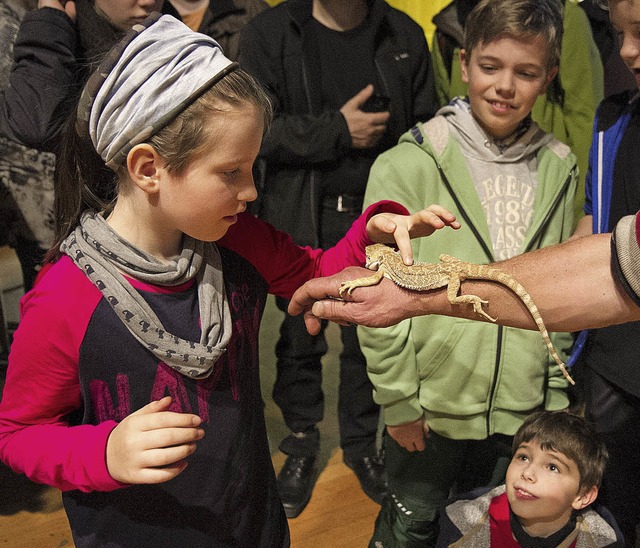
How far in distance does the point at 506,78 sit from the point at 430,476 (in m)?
1.38

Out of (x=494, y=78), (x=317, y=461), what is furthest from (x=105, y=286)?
(x=317, y=461)

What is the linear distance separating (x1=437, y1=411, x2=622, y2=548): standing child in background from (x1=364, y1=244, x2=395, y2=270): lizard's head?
2.79 feet

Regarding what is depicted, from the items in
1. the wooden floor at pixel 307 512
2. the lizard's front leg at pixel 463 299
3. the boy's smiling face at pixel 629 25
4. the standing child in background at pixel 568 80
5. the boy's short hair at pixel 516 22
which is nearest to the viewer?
the lizard's front leg at pixel 463 299

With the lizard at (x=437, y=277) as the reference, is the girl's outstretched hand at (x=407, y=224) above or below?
above

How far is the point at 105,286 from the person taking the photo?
137 cm

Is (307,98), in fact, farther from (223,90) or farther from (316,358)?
(223,90)

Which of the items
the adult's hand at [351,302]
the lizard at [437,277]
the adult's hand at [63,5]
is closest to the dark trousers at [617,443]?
the lizard at [437,277]

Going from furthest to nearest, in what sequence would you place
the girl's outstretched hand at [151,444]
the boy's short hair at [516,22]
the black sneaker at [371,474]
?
the black sneaker at [371,474], the boy's short hair at [516,22], the girl's outstretched hand at [151,444]

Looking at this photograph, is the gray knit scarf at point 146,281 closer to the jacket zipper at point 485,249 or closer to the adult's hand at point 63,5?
the jacket zipper at point 485,249

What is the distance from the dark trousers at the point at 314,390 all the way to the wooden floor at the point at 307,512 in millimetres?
142

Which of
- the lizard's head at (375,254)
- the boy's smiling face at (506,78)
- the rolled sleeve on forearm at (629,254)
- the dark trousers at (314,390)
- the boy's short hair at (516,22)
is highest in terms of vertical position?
the boy's short hair at (516,22)

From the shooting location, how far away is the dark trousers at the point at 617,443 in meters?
2.38

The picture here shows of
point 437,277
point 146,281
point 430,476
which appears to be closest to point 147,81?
point 146,281

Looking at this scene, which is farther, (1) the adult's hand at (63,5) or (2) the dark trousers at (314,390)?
(2) the dark trousers at (314,390)
